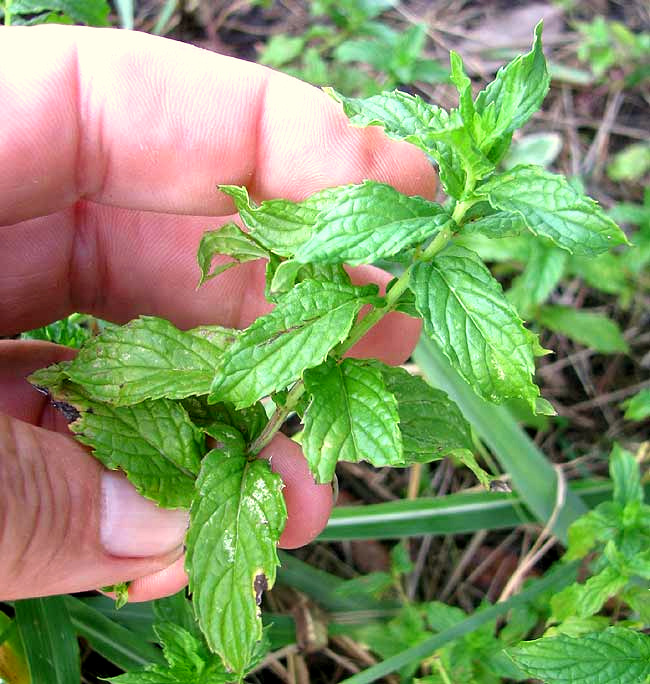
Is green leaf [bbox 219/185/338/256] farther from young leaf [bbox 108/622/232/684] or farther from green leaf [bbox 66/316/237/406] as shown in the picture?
young leaf [bbox 108/622/232/684]

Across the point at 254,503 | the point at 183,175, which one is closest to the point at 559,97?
the point at 183,175

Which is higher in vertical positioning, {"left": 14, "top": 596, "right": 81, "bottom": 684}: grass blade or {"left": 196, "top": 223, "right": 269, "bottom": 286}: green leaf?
{"left": 196, "top": 223, "right": 269, "bottom": 286}: green leaf

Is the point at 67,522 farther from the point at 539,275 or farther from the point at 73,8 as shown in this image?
the point at 539,275

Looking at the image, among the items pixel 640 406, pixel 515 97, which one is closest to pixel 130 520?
pixel 515 97

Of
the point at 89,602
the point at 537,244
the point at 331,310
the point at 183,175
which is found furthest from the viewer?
the point at 537,244

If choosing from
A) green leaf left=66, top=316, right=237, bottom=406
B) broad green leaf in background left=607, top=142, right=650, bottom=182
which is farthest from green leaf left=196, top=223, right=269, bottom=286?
broad green leaf in background left=607, top=142, right=650, bottom=182

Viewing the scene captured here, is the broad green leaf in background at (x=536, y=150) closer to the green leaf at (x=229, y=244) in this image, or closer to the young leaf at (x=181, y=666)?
the green leaf at (x=229, y=244)

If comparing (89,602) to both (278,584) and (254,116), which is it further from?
(254,116)
